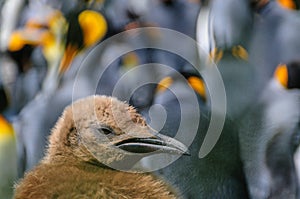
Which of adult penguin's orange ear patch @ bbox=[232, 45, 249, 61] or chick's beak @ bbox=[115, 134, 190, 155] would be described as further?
adult penguin's orange ear patch @ bbox=[232, 45, 249, 61]

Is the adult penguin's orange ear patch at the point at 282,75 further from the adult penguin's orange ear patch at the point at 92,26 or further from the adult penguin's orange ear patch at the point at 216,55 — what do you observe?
the adult penguin's orange ear patch at the point at 92,26

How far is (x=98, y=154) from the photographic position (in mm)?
702

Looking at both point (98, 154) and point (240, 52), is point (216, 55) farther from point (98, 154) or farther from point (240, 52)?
point (98, 154)

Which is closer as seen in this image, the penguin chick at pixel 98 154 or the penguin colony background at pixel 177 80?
the penguin chick at pixel 98 154

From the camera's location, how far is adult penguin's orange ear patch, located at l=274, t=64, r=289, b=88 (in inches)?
34.6

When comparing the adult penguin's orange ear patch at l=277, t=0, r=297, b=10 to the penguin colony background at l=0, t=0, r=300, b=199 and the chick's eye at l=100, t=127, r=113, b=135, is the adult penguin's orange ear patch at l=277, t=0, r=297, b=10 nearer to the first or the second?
the penguin colony background at l=0, t=0, r=300, b=199

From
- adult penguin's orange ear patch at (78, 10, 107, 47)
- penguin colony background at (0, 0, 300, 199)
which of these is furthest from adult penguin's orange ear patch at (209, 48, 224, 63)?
adult penguin's orange ear patch at (78, 10, 107, 47)

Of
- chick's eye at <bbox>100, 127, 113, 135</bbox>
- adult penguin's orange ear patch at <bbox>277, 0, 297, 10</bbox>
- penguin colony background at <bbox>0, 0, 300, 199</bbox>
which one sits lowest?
penguin colony background at <bbox>0, 0, 300, 199</bbox>

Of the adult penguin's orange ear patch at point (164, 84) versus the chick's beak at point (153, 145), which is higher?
the chick's beak at point (153, 145)

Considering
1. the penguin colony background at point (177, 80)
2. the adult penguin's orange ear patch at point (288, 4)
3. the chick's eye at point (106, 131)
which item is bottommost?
the penguin colony background at point (177, 80)

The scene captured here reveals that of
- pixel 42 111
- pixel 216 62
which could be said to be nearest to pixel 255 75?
pixel 216 62

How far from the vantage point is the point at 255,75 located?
0.89 meters

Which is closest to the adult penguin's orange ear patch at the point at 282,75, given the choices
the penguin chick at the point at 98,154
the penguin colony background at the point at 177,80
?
the penguin colony background at the point at 177,80

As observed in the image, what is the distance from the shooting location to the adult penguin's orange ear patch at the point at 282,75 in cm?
88
